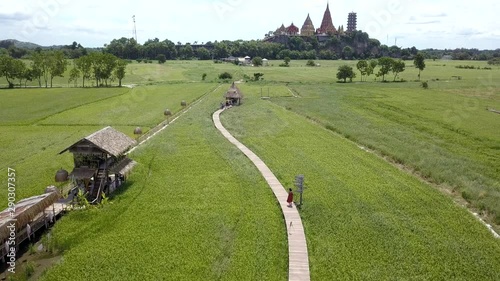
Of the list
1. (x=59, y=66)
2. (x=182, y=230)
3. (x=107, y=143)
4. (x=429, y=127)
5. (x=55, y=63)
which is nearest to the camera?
(x=182, y=230)

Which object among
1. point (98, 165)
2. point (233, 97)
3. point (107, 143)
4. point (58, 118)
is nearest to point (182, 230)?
point (98, 165)

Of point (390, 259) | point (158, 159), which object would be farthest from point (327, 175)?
point (158, 159)

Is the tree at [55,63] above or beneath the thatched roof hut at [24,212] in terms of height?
above

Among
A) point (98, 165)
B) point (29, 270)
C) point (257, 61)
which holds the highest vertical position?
point (257, 61)

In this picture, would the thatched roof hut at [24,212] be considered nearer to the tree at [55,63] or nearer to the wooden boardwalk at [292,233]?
the wooden boardwalk at [292,233]

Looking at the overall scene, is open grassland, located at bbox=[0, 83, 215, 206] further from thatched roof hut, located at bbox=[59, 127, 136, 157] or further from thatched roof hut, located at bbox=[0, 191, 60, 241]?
thatched roof hut, located at bbox=[59, 127, 136, 157]

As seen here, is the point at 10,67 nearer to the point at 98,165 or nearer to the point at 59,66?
the point at 59,66

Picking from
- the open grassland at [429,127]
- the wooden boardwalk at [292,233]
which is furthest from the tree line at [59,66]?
the wooden boardwalk at [292,233]

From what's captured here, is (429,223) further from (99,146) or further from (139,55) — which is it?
(139,55)
